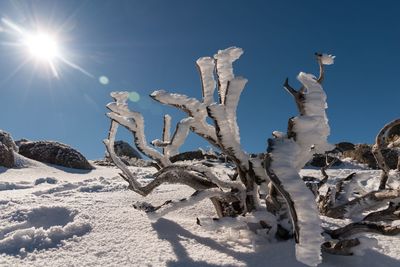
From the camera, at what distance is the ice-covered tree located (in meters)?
1.24

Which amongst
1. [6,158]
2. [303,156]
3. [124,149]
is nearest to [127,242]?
[303,156]

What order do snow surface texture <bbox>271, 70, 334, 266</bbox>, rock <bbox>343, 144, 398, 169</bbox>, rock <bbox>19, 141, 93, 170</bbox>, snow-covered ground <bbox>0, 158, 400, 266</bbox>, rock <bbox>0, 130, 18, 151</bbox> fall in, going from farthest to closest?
rock <bbox>343, 144, 398, 169</bbox>, rock <bbox>0, 130, 18, 151</bbox>, rock <bbox>19, 141, 93, 170</bbox>, snow-covered ground <bbox>0, 158, 400, 266</bbox>, snow surface texture <bbox>271, 70, 334, 266</bbox>

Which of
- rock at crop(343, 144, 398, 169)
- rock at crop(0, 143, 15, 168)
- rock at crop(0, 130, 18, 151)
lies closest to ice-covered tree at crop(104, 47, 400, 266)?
rock at crop(0, 143, 15, 168)

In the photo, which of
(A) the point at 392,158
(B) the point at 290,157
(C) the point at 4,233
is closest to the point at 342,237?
(B) the point at 290,157

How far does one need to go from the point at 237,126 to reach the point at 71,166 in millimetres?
5685

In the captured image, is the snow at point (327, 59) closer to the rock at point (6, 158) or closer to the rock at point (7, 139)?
the rock at point (6, 158)

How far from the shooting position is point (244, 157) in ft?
6.50

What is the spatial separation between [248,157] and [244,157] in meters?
→ 0.02

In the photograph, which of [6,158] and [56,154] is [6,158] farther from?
[56,154]

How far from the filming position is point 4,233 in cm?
205

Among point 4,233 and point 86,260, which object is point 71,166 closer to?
point 4,233

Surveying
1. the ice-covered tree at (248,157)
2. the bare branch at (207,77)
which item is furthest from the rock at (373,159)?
the bare branch at (207,77)

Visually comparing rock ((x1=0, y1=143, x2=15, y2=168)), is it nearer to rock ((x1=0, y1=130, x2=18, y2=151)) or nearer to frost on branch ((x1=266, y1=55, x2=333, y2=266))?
rock ((x1=0, y1=130, x2=18, y2=151))

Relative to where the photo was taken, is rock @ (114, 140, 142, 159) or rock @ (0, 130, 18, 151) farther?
rock @ (114, 140, 142, 159)
